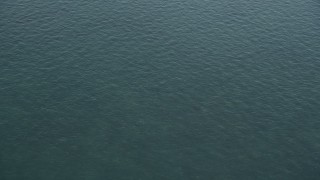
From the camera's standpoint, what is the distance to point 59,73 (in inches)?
5876

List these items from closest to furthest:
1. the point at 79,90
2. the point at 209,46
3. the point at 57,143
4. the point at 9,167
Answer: the point at 9,167
the point at 57,143
the point at 79,90
the point at 209,46

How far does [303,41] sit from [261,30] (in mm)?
16198

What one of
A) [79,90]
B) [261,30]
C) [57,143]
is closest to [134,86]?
[79,90]

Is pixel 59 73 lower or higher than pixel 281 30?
lower

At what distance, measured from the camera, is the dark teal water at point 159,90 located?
4717 inches

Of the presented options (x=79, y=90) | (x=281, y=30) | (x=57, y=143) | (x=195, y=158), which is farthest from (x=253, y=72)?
(x=57, y=143)

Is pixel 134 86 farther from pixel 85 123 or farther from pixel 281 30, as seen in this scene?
pixel 281 30

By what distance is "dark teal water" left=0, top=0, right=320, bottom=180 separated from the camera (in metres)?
120

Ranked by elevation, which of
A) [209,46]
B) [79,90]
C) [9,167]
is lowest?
[9,167]

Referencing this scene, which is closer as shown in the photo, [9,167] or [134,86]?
[9,167]

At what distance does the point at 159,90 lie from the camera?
478 feet

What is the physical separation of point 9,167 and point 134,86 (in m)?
47.9

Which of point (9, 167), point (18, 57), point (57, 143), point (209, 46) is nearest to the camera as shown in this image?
point (9, 167)

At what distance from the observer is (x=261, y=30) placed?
582ft
